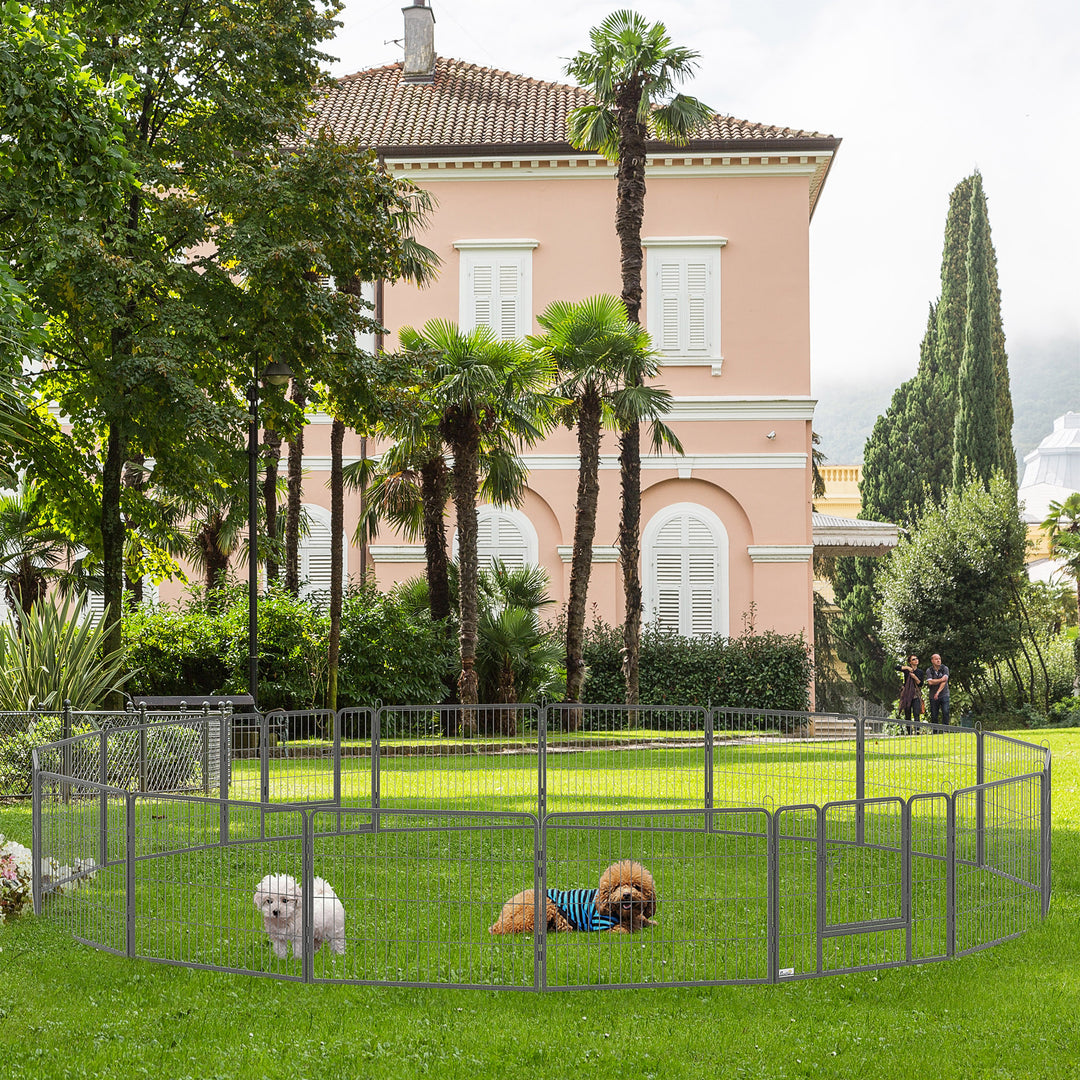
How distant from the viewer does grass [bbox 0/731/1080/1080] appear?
547 cm

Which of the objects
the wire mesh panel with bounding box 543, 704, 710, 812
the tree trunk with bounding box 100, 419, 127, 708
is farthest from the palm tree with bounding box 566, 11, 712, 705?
the tree trunk with bounding box 100, 419, 127, 708

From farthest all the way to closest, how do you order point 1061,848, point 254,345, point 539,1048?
1. point 254,345
2. point 1061,848
3. point 539,1048

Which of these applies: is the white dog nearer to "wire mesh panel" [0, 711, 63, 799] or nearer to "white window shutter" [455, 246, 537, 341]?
"wire mesh panel" [0, 711, 63, 799]

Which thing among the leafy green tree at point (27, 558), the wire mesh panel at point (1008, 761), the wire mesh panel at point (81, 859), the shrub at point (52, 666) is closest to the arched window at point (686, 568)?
the leafy green tree at point (27, 558)

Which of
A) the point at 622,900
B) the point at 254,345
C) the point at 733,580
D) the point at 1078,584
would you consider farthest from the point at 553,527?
the point at 622,900

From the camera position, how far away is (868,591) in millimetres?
44125

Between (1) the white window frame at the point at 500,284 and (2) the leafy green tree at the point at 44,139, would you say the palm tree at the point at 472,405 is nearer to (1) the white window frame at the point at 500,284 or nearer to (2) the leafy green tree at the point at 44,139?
(1) the white window frame at the point at 500,284

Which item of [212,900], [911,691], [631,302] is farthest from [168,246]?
[911,691]

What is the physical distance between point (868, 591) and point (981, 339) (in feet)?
34.9

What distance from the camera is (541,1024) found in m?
5.88

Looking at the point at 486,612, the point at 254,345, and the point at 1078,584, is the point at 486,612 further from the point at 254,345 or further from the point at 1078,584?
the point at 1078,584

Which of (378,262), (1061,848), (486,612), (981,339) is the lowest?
(1061,848)

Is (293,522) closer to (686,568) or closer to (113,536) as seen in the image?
(113,536)

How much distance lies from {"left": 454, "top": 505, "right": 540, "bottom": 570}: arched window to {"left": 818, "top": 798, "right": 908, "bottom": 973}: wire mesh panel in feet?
63.5
